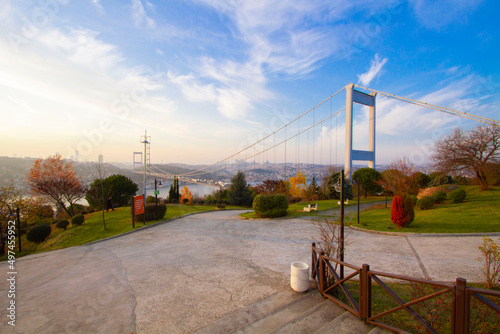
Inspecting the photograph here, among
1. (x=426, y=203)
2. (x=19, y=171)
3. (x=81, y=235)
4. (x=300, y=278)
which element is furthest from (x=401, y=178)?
(x=19, y=171)

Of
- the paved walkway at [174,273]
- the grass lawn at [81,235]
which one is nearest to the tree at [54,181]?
the grass lawn at [81,235]

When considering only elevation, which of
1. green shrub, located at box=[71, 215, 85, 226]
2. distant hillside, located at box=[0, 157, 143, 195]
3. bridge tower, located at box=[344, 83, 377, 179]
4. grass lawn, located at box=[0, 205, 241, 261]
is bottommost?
grass lawn, located at box=[0, 205, 241, 261]

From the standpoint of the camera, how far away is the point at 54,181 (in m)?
17.2

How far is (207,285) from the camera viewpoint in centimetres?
532

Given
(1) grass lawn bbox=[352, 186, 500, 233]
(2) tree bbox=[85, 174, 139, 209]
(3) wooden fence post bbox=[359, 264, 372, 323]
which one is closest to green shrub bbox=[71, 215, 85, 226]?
(2) tree bbox=[85, 174, 139, 209]

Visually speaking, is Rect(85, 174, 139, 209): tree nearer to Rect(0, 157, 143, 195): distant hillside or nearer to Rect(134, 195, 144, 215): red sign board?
Rect(0, 157, 143, 195): distant hillside

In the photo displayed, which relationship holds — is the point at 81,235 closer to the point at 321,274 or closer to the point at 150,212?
the point at 150,212

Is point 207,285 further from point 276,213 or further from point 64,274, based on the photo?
point 276,213

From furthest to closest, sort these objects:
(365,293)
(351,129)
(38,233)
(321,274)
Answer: (351,129), (38,233), (321,274), (365,293)

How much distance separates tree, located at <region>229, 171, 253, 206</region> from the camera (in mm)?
28094

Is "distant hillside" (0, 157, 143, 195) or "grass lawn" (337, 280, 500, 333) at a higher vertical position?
"distant hillside" (0, 157, 143, 195)

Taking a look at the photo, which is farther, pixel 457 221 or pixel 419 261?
pixel 457 221

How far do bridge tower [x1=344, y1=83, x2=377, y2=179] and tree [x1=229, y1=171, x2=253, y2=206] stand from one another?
12030mm

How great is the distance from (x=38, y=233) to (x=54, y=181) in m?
7.42
